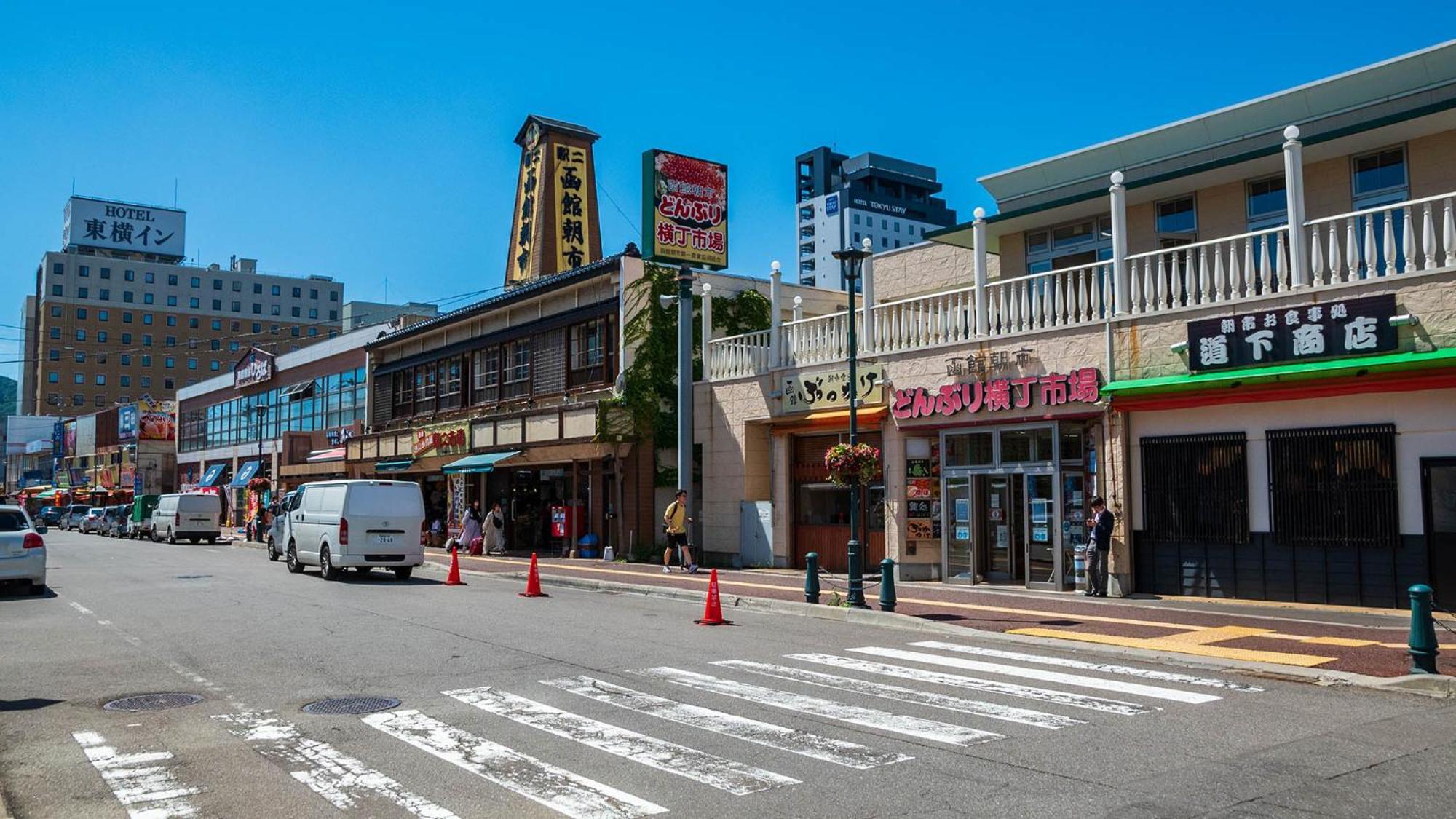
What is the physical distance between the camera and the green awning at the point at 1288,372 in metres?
13.8

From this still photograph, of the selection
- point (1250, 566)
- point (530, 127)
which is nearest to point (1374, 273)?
point (1250, 566)

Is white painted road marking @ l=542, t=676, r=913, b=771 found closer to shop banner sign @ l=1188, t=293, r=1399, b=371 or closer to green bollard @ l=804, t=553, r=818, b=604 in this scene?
green bollard @ l=804, t=553, r=818, b=604

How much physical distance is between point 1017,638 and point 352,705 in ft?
25.5

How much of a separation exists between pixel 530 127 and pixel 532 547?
16.0 metres

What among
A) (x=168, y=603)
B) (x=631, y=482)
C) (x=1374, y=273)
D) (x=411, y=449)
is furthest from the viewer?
(x=411, y=449)

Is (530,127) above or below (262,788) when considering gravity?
above

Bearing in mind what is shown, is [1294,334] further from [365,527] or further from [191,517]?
[191,517]

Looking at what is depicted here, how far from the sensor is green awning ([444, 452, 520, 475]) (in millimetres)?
32938

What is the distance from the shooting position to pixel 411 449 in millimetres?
39719

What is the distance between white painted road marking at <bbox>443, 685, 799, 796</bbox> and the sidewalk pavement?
6.54m

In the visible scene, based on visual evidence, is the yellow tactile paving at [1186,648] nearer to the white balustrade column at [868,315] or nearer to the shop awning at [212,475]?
the white balustrade column at [868,315]

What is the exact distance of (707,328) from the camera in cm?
2719

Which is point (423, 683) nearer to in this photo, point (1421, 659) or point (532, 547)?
point (1421, 659)

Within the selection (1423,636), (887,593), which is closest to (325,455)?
(887,593)
